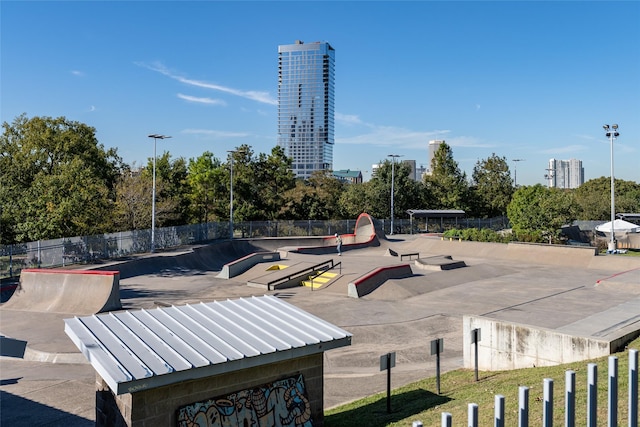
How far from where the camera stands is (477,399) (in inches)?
319

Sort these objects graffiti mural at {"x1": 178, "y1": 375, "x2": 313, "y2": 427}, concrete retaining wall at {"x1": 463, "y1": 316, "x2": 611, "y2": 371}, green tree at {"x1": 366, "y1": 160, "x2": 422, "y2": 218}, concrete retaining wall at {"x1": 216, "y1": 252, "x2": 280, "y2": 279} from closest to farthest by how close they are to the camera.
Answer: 1. graffiti mural at {"x1": 178, "y1": 375, "x2": 313, "y2": 427}
2. concrete retaining wall at {"x1": 463, "y1": 316, "x2": 611, "y2": 371}
3. concrete retaining wall at {"x1": 216, "y1": 252, "x2": 280, "y2": 279}
4. green tree at {"x1": 366, "y1": 160, "x2": 422, "y2": 218}

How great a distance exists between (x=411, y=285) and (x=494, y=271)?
785cm

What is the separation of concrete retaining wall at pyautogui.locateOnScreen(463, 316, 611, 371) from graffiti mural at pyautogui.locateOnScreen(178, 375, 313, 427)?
19.3ft

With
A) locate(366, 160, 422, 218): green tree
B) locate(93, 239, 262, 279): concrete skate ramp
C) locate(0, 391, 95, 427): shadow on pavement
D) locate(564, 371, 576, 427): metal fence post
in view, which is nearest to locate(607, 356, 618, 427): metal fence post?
locate(564, 371, 576, 427): metal fence post

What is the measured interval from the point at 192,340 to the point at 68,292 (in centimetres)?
1439

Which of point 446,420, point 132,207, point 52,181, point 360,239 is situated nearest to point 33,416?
point 446,420

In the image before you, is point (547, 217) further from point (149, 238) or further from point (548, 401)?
point (548, 401)

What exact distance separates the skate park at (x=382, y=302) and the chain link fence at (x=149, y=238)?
2.80 m

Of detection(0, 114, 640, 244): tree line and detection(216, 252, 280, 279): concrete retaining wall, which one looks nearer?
detection(216, 252, 280, 279): concrete retaining wall

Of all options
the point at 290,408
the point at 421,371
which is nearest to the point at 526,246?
the point at 421,371

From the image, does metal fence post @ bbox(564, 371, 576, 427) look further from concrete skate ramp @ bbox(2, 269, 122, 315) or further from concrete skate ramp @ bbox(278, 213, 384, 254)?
concrete skate ramp @ bbox(278, 213, 384, 254)

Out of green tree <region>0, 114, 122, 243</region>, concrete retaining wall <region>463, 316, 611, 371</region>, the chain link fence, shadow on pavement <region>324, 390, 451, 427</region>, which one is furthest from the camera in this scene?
green tree <region>0, 114, 122, 243</region>

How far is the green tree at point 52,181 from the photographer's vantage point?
2994 centimetres

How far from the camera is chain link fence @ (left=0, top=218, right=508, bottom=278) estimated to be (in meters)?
25.1
